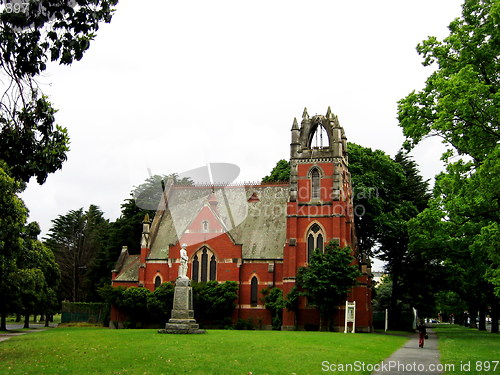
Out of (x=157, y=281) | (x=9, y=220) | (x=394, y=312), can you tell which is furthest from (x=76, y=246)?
(x=9, y=220)

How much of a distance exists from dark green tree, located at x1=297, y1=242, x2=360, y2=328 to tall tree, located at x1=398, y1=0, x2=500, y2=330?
1751cm

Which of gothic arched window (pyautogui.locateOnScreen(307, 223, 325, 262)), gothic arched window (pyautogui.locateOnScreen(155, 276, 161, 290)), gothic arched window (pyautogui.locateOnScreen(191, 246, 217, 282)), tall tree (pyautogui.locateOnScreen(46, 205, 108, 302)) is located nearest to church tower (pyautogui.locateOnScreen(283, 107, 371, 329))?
gothic arched window (pyautogui.locateOnScreen(307, 223, 325, 262))

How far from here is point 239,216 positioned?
52.2 metres

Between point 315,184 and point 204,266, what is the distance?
12352 millimetres

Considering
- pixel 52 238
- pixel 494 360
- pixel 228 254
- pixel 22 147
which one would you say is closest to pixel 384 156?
pixel 228 254

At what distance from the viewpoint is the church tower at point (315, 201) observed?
45.7 meters

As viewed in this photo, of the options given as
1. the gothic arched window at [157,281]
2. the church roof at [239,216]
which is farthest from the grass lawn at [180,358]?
the gothic arched window at [157,281]

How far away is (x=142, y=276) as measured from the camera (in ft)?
163

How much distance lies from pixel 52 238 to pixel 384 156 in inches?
2036

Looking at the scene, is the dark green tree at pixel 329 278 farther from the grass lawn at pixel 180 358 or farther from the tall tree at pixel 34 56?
the tall tree at pixel 34 56

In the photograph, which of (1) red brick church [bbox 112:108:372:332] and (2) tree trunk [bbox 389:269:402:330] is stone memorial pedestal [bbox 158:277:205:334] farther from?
(2) tree trunk [bbox 389:269:402:330]

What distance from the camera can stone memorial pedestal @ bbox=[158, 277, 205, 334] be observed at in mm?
32050

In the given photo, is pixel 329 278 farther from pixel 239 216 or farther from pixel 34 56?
pixel 34 56

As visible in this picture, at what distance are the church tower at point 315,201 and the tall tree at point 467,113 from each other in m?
21.6
